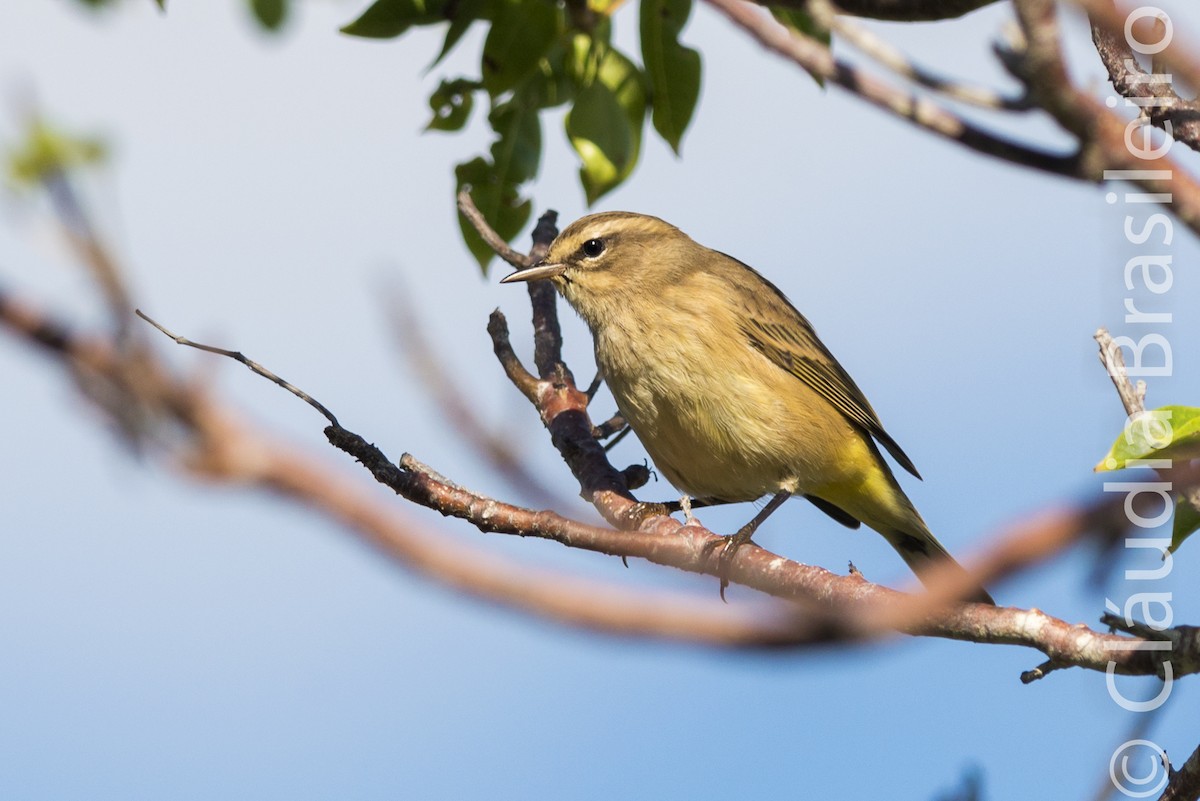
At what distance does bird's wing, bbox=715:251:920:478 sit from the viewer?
6840 millimetres

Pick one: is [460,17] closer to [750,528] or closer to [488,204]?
[488,204]

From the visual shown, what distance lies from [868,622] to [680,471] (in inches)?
215

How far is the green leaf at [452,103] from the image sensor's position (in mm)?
4352

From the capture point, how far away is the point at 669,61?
4.37 meters

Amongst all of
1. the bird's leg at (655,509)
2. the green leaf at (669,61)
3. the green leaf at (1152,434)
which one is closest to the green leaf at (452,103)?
the green leaf at (669,61)

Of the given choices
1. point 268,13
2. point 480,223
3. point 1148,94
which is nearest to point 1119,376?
point 1148,94

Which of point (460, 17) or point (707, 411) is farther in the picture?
point (707, 411)

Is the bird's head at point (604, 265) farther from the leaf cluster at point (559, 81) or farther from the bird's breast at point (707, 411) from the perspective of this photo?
the leaf cluster at point (559, 81)

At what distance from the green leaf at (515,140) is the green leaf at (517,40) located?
51 cm

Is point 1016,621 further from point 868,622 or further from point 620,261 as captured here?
point 620,261

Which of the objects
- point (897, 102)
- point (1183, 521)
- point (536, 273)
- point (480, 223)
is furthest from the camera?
point (536, 273)

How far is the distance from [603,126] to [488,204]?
73 cm

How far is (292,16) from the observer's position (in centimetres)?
467

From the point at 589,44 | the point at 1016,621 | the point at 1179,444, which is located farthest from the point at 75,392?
the point at 589,44
